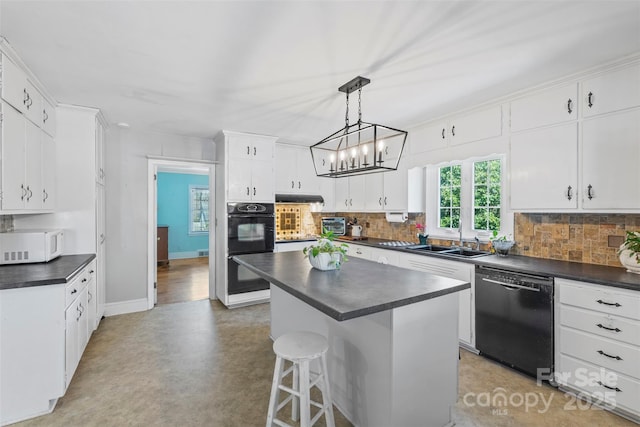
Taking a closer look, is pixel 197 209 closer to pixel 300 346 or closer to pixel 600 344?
pixel 300 346

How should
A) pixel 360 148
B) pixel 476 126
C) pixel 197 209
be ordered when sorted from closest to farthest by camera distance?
pixel 360 148
pixel 476 126
pixel 197 209

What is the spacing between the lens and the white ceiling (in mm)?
1691

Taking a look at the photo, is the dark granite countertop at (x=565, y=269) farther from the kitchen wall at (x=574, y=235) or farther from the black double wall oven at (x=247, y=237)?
the black double wall oven at (x=247, y=237)

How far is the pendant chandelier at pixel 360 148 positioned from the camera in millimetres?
2297

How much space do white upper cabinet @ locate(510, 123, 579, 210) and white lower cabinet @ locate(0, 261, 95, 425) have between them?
12.7 ft

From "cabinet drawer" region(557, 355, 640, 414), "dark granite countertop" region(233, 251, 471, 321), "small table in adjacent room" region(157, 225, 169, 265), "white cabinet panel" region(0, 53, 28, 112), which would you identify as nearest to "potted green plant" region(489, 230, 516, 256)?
"cabinet drawer" region(557, 355, 640, 414)

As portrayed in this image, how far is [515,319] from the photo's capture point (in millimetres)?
2500

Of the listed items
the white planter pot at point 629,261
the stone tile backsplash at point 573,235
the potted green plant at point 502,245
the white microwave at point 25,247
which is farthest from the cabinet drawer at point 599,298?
the white microwave at point 25,247

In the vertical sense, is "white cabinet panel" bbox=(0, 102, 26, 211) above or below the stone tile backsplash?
above

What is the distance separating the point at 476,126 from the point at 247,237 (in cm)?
323

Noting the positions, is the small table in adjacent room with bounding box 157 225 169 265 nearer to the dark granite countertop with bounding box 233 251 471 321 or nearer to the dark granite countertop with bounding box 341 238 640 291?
the dark granite countertop with bounding box 233 251 471 321

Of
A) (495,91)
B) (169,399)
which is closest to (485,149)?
(495,91)

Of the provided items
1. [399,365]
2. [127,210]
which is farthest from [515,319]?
[127,210]

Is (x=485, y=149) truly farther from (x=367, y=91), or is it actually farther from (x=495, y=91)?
(x=367, y=91)
